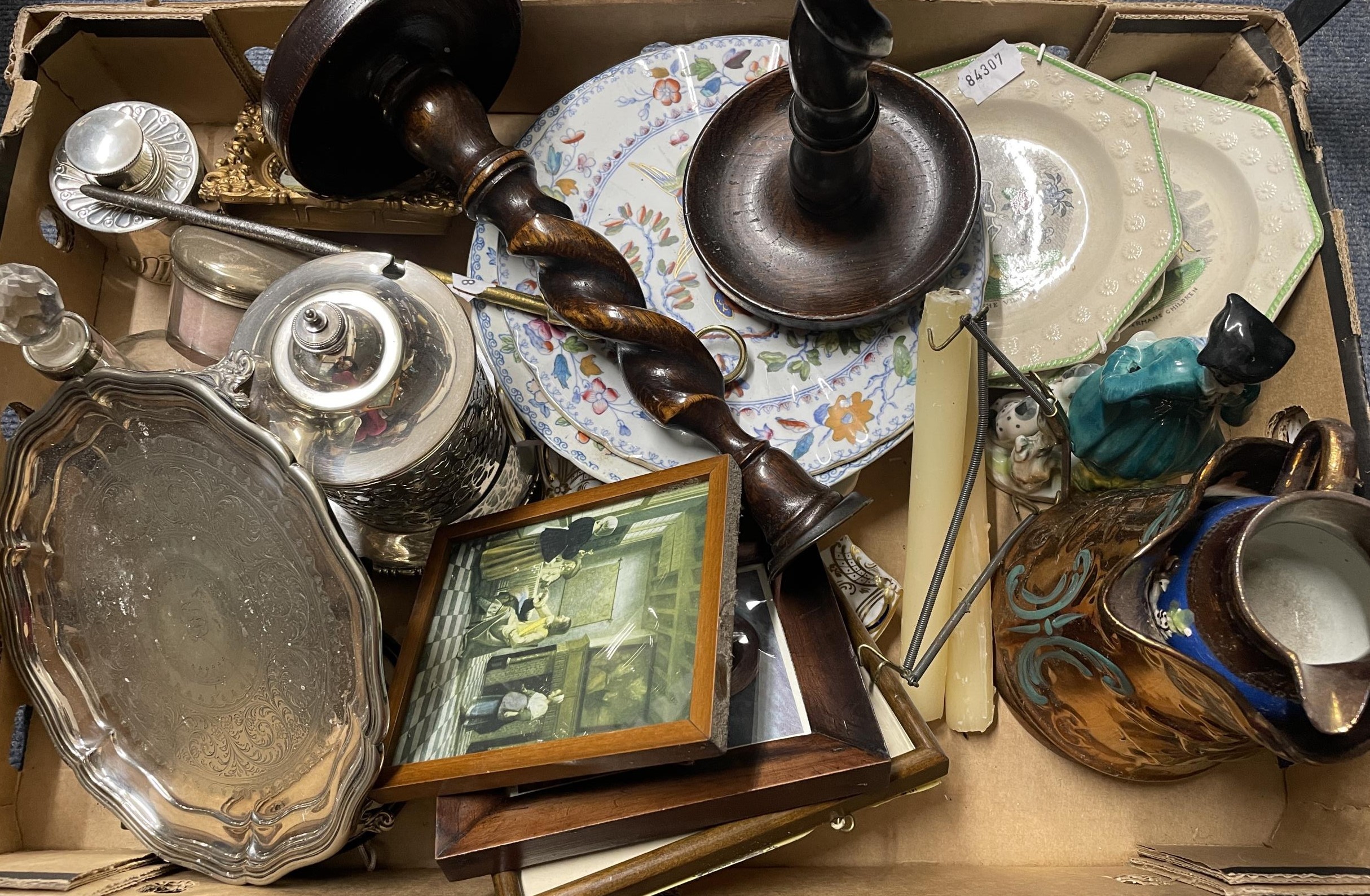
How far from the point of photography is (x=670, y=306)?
0.82m

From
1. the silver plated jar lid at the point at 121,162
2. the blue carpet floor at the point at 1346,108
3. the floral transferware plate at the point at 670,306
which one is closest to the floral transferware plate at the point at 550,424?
the floral transferware plate at the point at 670,306

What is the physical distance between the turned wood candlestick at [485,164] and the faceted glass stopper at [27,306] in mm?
191

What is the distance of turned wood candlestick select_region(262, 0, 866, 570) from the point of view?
667 millimetres

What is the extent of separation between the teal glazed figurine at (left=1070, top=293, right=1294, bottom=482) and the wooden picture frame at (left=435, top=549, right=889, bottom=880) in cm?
29

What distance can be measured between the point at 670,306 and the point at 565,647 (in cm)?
32

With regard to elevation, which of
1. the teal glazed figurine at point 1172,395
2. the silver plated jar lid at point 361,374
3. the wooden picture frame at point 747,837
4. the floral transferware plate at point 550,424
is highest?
the teal glazed figurine at point 1172,395

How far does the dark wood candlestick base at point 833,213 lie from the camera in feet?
2.50

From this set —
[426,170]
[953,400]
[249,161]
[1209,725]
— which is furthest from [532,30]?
[1209,725]

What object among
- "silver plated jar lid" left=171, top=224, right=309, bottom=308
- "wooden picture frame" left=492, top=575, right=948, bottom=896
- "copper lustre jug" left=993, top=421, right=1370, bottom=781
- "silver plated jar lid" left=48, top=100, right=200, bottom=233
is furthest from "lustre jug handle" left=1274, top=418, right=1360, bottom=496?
"silver plated jar lid" left=48, top=100, right=200, bottom=233

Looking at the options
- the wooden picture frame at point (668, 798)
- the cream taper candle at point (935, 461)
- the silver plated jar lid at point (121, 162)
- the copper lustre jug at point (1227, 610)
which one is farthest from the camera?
the silver plated jar lid at point (121, 162)

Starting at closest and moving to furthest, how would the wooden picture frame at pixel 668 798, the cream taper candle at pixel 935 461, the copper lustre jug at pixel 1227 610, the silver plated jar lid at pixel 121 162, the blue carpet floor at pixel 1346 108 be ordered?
the copper lustre jug at pixel 1227 610 < the wooden picture frame at pixel 668 798 < the cream taper candle at pixel 935 461 < the silver plated jar lid at pixel 121 162 < the blue carpet floor at pixel 1346 108

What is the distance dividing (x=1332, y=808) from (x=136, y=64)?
1.23 m

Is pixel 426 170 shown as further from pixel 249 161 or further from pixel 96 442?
pixel 96 442

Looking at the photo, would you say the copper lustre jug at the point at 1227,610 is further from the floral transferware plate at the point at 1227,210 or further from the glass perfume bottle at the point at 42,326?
the glass perfume bottle at the point at 42,326
